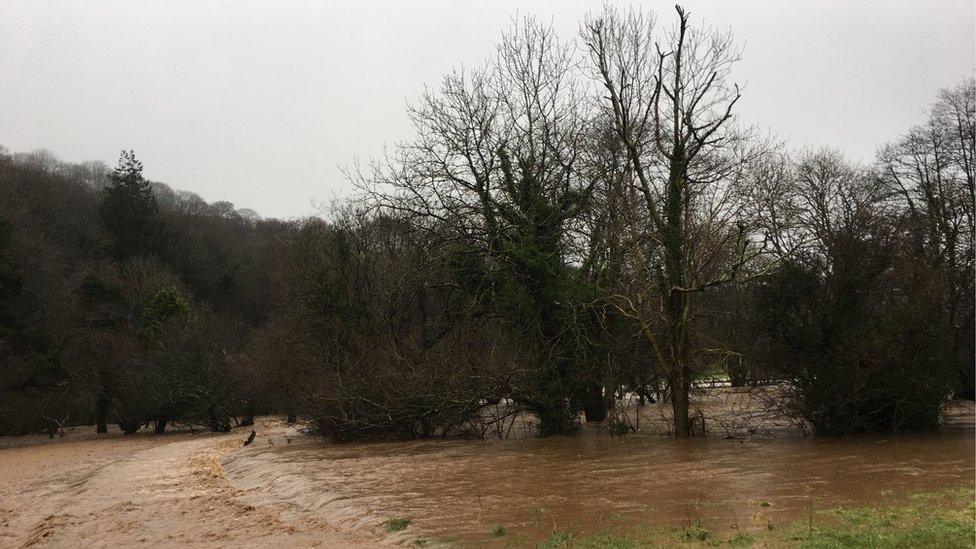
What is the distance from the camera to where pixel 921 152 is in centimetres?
3300

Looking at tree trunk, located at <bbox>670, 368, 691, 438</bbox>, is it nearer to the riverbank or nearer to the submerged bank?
the submerged bank

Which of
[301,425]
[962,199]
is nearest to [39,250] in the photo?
[301,425]

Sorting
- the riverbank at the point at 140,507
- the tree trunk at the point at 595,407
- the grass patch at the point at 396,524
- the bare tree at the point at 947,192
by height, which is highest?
the bare tree at the point at 947,192

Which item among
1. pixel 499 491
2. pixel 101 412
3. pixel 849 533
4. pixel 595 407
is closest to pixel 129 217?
pixel 101 412

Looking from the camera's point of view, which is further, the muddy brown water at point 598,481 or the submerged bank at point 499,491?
the muddy brown water at point 598,481

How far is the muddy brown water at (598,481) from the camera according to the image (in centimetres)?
1023

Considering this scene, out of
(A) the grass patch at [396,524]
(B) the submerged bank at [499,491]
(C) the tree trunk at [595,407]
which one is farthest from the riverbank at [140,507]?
(C) the tree trunk at [595,407]

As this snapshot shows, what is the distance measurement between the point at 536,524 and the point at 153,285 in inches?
1986

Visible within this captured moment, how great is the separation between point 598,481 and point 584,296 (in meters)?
8.52

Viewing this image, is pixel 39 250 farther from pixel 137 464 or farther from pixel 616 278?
pixel 616 278

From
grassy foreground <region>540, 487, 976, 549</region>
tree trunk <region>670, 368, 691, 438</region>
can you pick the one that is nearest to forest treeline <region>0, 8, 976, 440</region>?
tree trunk <region>670, 368, 691, 438</region>

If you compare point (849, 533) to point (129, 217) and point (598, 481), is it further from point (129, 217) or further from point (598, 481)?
point (129, 217)

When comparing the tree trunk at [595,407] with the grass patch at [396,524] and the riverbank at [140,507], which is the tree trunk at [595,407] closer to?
the riverbank at [140,507]

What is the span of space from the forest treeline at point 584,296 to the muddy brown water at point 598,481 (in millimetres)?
1898
